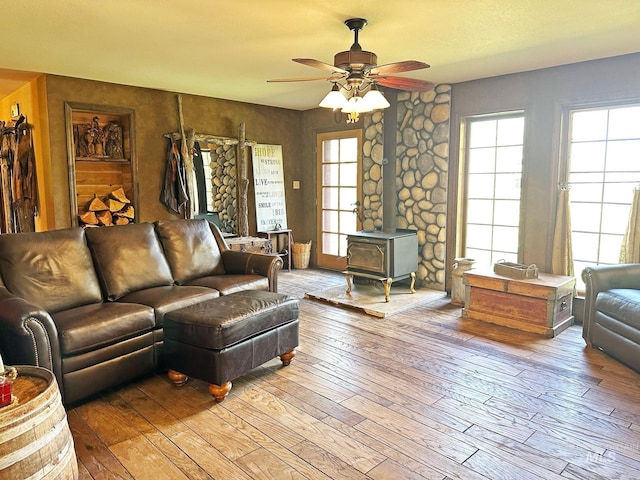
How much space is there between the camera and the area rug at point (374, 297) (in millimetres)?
4512

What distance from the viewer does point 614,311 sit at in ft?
10.5

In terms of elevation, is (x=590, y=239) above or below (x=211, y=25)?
below

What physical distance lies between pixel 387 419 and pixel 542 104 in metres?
3.35

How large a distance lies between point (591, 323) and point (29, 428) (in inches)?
143

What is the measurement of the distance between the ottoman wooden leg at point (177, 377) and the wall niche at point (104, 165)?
8.72 ft

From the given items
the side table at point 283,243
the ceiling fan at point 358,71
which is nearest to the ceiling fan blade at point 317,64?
the ceiling fan at point 358,71

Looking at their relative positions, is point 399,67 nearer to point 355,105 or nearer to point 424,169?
point 355,105

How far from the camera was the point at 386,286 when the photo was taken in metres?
4.69

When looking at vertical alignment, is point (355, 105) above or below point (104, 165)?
above

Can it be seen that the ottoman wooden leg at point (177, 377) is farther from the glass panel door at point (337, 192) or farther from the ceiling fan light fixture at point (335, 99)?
the glass panel door at point (337, 192)

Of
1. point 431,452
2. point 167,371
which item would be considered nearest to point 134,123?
point 167,371

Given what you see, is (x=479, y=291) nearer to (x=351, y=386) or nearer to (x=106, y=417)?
(x=351, y=386)

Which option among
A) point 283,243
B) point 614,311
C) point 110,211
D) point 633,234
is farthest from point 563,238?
point 110,211

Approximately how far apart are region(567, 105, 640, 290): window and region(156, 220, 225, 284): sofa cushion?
332cm
